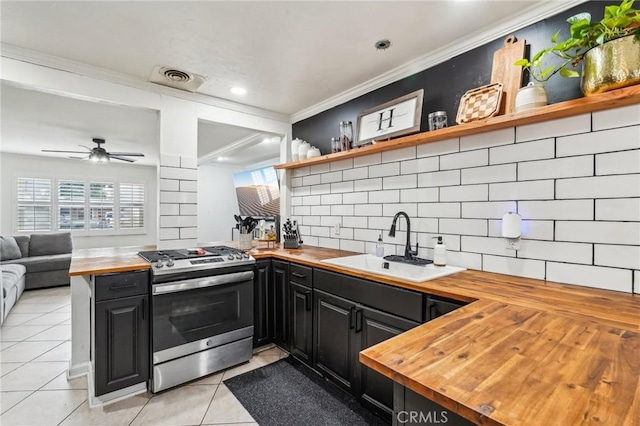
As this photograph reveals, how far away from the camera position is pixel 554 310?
1110 mm

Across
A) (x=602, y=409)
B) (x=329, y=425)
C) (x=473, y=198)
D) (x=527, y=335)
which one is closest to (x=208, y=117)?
(x=473, y=198)

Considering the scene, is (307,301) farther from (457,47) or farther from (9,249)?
(9,249)

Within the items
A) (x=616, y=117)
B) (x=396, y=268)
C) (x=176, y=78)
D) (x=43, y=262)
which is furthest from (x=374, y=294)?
(x=43, y=262)

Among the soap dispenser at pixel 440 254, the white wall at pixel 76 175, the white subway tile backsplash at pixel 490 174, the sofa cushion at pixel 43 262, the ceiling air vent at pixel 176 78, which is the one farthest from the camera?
the white wall at pixel 76 175

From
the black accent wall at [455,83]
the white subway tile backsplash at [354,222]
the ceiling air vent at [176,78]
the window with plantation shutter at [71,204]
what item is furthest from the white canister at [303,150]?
the window with plantation shutter at [71,204]

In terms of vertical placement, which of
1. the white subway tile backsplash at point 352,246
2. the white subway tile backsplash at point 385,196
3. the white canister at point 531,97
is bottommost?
the white subway tile backsplash at point 352,246

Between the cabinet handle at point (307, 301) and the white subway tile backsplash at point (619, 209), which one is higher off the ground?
the white subway tile backsplash at point (619, 209)

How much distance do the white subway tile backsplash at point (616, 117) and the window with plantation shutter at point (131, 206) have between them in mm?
7991

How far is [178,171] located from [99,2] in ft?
4.32

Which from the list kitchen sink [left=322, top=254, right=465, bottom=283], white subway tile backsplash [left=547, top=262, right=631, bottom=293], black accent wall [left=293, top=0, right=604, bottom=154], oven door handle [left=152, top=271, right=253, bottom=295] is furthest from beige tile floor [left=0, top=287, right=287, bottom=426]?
black accent wall [left=293, top=0, right=604, bottom=154]

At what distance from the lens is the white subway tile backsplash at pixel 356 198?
256cm

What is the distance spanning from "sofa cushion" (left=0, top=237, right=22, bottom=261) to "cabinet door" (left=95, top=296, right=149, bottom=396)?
4539mm

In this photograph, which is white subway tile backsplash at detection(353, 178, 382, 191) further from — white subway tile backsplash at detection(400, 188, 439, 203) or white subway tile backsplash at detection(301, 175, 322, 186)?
white subway tile backsplash at detection(301, 175, 322, 186)

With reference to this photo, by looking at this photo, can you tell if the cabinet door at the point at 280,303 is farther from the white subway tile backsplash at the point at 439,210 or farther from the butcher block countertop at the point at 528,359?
the butcher block countertop at the point at 528,359
